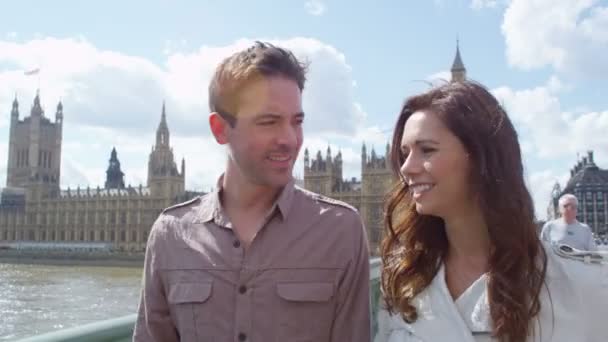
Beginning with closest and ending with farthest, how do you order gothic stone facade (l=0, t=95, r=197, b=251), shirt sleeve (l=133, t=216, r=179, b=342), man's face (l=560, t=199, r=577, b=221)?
shirt sleeve (l=133, t=216, r=179, b=342) → man's face (l=560, t=199, r=577, b=221) → gothic stone facade (l=0, t=95, r=197, b=251)

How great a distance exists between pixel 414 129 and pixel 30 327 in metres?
14.5

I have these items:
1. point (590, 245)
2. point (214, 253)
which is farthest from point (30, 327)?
point (214, 253)

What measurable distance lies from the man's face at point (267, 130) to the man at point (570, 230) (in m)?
5.19

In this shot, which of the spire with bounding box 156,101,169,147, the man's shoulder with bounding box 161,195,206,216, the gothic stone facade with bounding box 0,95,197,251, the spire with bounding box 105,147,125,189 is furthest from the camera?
the spire with bounding box 105,147,125,189

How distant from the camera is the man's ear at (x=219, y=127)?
1836mm

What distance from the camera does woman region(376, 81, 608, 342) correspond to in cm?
166

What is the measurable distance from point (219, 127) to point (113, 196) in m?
62.0

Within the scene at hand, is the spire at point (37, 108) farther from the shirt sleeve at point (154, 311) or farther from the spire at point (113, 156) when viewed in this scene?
the shirt sleeve at point (154, 311)

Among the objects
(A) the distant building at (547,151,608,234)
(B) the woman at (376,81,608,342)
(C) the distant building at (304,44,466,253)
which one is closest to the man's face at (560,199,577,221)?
(B) the woman at (376,81,608,342)

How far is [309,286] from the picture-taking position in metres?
1.76

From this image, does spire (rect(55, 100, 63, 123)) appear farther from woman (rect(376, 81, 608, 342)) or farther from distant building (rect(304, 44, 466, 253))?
woman (rect(376, 81, 608, 342))

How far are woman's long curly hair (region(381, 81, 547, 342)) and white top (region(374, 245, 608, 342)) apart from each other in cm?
3

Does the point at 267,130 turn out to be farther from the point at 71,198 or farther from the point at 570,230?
the point at 71,198

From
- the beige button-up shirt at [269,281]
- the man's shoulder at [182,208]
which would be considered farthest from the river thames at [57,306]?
the beige button-up shirt at [269,281]
